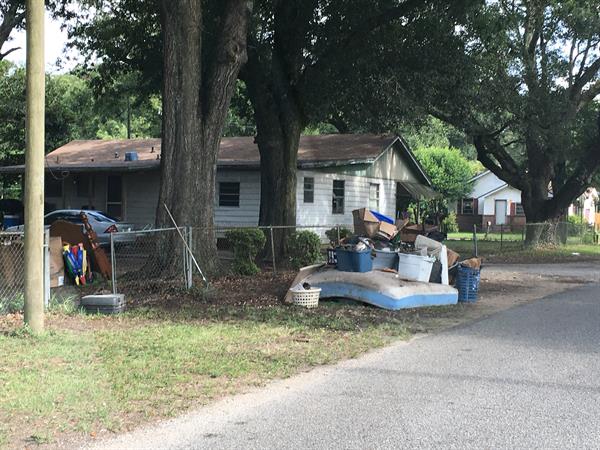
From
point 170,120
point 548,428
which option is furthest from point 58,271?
point 548,428

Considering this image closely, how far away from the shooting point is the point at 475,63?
51.9 feet

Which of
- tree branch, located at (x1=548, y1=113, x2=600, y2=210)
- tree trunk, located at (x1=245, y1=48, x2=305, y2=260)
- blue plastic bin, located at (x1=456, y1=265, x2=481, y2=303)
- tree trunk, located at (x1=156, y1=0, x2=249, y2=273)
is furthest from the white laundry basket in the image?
tree branch, located at (x1=548, y1=113, x2=600, y2=210)

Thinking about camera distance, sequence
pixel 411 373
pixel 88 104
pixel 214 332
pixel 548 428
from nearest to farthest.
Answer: pixel 548 428 < pixel 411 373 < pixel 214 332 < pixel 88 104

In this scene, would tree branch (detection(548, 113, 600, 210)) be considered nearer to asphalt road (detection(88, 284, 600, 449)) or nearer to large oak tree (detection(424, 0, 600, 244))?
large oak tree (detection(424, 0, 600, 244))

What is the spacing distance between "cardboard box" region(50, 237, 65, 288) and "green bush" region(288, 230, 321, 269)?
5.46 metres

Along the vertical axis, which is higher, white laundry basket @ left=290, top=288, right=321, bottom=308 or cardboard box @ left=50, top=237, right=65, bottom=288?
cardboard box @ left=50, top=237, right=65, bottom=288

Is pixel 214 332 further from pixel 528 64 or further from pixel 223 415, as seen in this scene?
pixel 528 64

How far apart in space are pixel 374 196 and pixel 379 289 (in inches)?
631

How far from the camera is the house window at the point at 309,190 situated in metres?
22.8

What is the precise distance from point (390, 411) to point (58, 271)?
8544mm

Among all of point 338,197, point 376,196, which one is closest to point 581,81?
point 376,196

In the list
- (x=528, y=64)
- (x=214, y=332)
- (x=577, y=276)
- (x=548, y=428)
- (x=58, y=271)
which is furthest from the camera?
(x=528, y=64)

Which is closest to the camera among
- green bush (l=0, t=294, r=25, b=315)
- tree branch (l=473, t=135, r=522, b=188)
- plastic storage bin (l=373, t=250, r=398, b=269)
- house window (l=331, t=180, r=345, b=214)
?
green bush (l=0, t=294, r=25, b=315)

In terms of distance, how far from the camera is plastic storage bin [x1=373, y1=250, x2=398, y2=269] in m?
11.3
